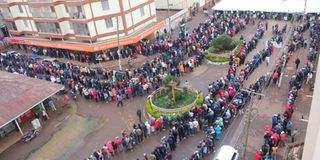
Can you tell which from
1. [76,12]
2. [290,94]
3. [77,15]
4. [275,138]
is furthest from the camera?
[77,15]

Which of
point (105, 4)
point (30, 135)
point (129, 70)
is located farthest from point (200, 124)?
point (105, 4)

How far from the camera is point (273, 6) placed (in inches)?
1474

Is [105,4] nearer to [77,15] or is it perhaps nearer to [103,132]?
[77,15]

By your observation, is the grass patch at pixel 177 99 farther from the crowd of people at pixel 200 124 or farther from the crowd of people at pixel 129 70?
the crowd of people at pixel 129 70

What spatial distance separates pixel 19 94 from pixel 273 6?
3088 cm

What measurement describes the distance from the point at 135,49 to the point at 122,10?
4.71m

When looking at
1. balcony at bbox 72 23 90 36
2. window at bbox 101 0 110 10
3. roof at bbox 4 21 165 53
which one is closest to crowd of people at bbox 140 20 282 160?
roof at bbox 4 21 165 53

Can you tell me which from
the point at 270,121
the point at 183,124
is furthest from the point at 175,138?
the point at 270,121

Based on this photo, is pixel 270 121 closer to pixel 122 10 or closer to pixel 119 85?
pixel 119 85

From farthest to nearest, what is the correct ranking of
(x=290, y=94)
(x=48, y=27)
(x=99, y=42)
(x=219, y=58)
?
(x=48, y=27) → (x=99, y=42) → (x=219, y=58) → (x=290, y=94)

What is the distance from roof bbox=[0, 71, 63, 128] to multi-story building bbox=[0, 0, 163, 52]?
32.0ft

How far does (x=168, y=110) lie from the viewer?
21.7 metres

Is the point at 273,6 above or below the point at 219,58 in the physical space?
above

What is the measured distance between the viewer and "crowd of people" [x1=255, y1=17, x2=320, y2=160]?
16734mm
